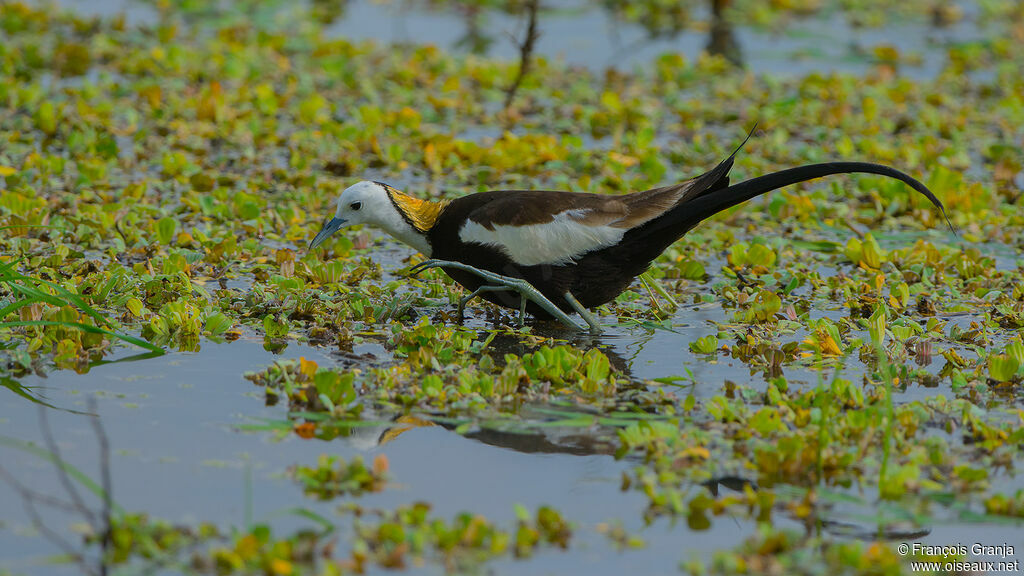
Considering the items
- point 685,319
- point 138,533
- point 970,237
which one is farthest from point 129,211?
point 970,237

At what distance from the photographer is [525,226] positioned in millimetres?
4941

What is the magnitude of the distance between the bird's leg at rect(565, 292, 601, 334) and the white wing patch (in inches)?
7.0

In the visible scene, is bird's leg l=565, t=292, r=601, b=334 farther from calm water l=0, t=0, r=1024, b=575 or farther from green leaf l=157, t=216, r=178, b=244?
green leaf l=157, t=216, r=178, b=244

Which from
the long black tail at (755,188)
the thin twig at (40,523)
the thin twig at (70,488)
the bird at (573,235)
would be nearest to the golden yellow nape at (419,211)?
the bird at (573,235)

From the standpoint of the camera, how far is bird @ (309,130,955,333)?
4.84 meters

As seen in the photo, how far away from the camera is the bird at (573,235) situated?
4836 mm

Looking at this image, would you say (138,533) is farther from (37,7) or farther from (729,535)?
(37,7)

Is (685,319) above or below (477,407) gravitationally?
above

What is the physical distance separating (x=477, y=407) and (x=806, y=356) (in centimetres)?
145

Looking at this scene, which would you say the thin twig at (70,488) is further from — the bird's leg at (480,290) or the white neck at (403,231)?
the white neck at (403,231)

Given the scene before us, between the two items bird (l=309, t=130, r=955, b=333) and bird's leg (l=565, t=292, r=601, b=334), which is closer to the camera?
bird (l=309, t=130, r=955, b=333)

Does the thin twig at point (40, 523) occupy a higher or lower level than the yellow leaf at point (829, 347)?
lower

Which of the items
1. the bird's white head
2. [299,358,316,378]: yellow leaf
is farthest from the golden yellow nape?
[299,358,316,378]: yellow leaf

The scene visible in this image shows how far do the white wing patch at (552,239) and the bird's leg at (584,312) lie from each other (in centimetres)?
18
